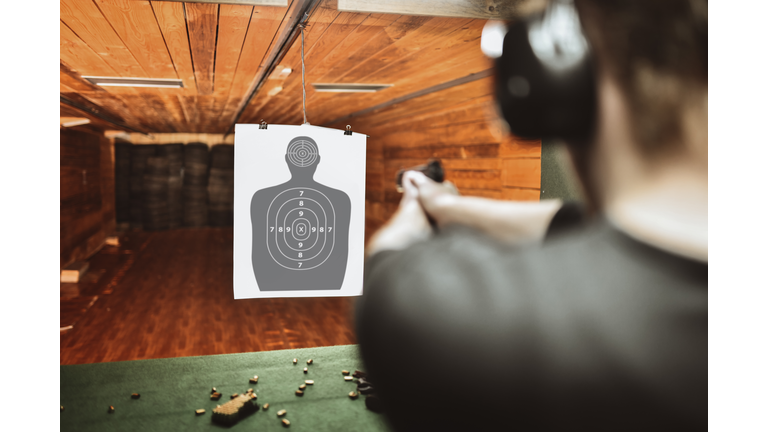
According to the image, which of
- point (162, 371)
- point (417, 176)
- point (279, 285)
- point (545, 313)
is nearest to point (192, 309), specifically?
point (162, 371)

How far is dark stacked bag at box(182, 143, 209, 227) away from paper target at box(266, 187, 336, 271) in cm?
782

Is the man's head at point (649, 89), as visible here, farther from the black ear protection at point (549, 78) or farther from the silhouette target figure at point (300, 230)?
the silhouette target figure at point (300, 230)

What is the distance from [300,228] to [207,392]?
963 millimetres

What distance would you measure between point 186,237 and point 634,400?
8.58 m

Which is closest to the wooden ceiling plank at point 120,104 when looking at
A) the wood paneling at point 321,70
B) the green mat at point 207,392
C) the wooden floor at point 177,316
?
the wood paneling at point 321,70

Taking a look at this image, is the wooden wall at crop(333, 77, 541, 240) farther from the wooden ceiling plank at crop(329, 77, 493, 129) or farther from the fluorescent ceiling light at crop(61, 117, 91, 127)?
the fluorescent ceiling light at crop(61, 117, 91, 127)

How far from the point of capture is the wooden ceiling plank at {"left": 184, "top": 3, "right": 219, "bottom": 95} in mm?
1677

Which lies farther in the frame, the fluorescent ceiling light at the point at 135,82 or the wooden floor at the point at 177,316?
the wooden floor at the point at 177,316

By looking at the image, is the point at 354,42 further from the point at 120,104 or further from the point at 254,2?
the point at 120,104

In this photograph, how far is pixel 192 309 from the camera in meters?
4.05

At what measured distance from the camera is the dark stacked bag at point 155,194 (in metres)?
8.77

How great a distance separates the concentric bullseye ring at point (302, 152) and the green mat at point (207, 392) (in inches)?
42.8

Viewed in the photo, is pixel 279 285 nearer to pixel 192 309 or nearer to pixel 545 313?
pixel 545 313

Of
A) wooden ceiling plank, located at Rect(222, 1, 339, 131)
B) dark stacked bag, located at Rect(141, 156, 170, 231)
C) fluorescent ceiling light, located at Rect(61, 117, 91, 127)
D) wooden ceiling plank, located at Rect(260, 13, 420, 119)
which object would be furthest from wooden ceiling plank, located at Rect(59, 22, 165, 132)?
dark stacked bag, located at Rect(141, 156, 170, 231)
